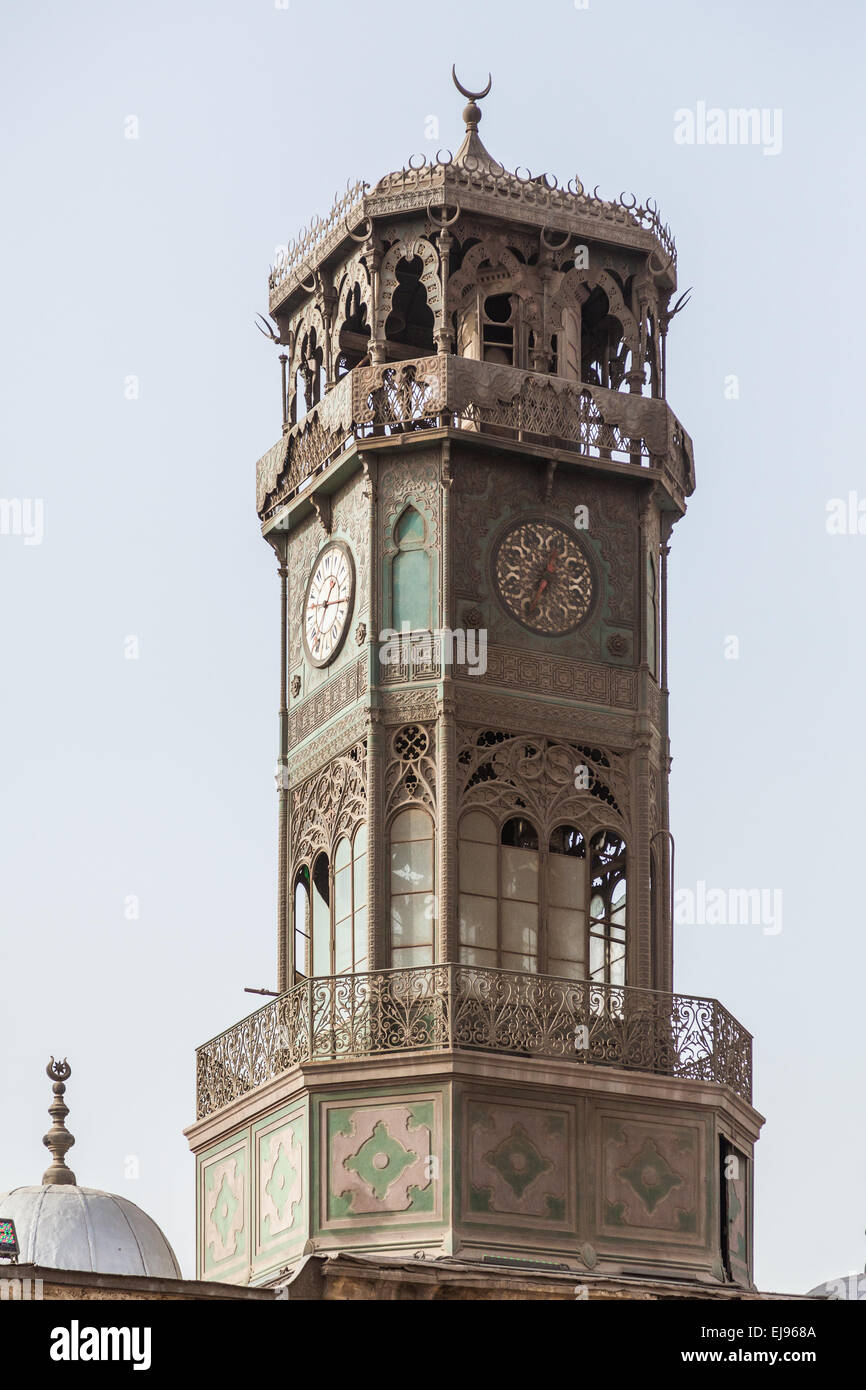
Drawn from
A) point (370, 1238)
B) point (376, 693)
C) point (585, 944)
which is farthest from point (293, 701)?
point (370, 1238)

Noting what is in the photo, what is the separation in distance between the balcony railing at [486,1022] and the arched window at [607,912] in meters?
1.20

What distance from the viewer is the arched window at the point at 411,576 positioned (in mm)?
38125

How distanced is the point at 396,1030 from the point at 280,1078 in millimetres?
1367

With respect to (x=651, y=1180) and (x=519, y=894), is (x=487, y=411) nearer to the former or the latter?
(x=519, y=894)

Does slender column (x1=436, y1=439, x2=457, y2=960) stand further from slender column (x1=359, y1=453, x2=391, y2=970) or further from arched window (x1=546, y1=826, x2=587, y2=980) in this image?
arched window (x1=546, y1=826, x2=587, y2=980)

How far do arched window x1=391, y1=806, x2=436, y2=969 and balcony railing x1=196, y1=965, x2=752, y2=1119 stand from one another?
0.67 metres

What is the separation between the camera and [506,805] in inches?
1485

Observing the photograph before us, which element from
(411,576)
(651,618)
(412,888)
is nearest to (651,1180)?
(412,888)

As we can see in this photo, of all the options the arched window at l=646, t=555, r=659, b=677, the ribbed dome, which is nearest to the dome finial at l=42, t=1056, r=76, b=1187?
the ribbed dome

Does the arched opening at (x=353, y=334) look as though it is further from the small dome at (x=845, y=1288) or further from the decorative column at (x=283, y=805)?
the small dome at (x=845, y=1288)

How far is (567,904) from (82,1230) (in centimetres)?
823

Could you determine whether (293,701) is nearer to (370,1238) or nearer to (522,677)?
(522,677)

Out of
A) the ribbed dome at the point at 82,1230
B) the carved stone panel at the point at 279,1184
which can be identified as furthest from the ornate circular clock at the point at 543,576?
the ribbed dome at the point at 82,1230

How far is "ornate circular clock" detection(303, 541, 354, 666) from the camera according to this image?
3897 centimetres
